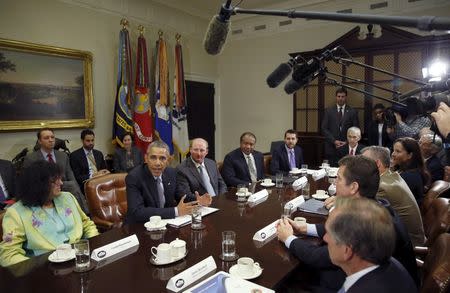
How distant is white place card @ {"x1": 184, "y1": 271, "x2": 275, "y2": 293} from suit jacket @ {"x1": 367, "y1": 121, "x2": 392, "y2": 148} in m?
4.04

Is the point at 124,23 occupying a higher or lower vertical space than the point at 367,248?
higher

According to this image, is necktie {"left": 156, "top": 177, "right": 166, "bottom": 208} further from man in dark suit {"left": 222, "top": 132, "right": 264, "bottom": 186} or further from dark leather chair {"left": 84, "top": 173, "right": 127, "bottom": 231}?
man in dark suit {"left": 222, "top": 132, "right": 264, "bottom": 186}

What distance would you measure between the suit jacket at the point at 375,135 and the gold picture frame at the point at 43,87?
415 cm

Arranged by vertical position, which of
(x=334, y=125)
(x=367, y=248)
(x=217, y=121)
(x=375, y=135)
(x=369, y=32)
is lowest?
(x=367, y=248)

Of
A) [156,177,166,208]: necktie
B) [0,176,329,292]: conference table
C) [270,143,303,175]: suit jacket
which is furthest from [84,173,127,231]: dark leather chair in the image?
[270,143,303,175]: suit jacket

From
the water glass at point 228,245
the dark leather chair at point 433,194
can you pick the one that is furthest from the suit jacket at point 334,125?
the water glass at point 228,245

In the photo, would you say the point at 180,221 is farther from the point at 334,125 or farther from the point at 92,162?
the point at 334,125

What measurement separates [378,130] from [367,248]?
4108 millimetres

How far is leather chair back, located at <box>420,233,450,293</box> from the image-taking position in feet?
3.81

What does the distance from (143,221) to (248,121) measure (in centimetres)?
517

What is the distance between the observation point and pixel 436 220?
6.64 ft

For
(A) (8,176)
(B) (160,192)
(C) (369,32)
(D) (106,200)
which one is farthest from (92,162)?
(C) (369,32)

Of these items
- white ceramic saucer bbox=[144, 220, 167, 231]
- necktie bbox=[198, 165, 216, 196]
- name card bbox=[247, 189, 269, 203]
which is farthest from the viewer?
necktie bbox=[198, 165, 216, 196]

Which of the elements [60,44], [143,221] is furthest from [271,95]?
[143,221]
